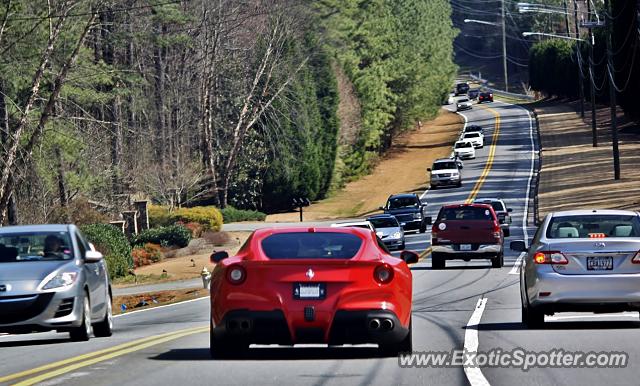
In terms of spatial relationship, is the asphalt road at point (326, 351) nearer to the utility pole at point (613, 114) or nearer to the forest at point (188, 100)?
the forest at point (188, 100)

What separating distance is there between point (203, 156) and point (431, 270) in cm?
4040

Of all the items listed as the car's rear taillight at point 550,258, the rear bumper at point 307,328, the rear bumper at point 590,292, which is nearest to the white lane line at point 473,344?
the rear bumper at point 307,328

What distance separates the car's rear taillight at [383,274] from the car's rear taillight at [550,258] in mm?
4176

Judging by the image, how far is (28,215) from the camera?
52.4 metres

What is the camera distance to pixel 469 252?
3622cm

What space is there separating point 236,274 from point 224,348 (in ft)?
2.82

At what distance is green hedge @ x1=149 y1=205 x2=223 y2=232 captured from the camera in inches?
2496

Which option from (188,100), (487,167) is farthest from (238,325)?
(487,167)

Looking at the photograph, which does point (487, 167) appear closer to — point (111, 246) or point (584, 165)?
point (584, 165)

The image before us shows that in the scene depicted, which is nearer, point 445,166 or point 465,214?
point 465,214

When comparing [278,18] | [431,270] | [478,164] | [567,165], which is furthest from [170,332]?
[478,164]

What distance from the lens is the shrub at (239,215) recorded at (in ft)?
241

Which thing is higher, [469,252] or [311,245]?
[311,245]

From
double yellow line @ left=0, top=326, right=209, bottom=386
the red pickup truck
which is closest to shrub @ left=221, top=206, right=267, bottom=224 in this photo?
the red pickup truck
